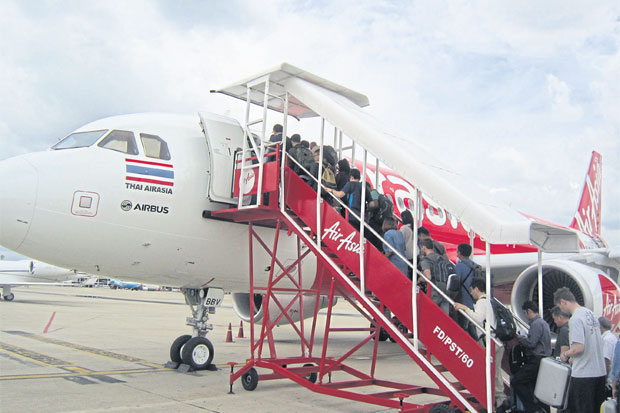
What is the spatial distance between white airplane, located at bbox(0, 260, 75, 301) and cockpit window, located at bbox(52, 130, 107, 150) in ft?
87.6

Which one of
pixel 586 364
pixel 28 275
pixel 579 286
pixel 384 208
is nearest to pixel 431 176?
pixel 384 208

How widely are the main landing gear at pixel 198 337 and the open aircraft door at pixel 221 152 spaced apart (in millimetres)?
1922

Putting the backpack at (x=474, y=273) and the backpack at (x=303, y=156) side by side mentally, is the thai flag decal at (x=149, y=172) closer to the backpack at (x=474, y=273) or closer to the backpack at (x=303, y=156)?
the backpack at (x=303, y=156)

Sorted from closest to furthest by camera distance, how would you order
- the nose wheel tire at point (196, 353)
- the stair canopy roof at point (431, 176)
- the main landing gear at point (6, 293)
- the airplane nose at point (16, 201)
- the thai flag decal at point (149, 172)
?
the stair canopy roof at point (431, 176)
the airplane nose at point (16, 201)
the thai flag decal at point (149, 172)
the nose wheel tire at point (196, 353)
the main landing gear at point (6, 293)

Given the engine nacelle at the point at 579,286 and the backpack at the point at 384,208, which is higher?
the backpack at the point at 384,208

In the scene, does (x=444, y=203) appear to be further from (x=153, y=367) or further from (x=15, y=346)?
(x=15, y=346)

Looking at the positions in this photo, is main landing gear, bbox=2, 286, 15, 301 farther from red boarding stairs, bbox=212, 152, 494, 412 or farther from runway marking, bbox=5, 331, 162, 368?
red boarding stairs, bbox=212, 152, 494, 412

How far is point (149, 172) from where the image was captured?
722cm

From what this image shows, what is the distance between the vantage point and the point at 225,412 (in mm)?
5965

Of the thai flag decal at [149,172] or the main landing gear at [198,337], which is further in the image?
the main landing gear at [198,337]

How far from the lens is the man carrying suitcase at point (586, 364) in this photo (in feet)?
16.2

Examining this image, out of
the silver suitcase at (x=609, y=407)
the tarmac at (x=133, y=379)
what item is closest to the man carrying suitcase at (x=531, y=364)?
the silver suitcase at (x=609, y=407)

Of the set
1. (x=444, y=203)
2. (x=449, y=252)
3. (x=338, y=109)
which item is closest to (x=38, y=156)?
(x=338, y=109)

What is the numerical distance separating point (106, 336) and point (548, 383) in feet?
41.8
